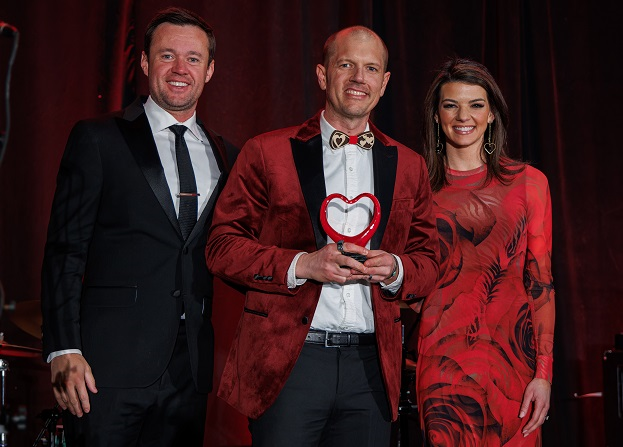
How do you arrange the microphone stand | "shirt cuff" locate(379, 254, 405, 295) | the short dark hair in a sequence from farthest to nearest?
the microphone stand → the short dark hair → "shirt cuff" locate(379, 254, 405, 295)

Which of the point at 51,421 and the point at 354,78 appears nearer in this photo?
the point at 354,78

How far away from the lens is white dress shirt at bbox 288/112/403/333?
2.19 meters

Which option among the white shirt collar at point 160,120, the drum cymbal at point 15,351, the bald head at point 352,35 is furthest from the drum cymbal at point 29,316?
the bald head at point 352,35

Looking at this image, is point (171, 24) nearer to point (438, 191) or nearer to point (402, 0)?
point (438, 191)

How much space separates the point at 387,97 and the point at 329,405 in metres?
2.26

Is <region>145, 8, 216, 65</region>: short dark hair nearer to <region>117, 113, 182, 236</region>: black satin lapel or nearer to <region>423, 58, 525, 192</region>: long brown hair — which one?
<region>117, 113, 182, 236</region>: black satin lapel

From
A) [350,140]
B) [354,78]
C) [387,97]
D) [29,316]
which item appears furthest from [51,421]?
[387,97]

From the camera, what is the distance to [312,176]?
224 centimetres

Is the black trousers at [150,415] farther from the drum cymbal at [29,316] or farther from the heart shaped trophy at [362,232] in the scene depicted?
the drum cymbal at [29,316]

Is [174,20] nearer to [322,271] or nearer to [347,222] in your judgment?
[347,222]

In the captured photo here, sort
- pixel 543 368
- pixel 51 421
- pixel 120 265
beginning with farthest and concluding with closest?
pixel 51 421 < pixel 543 368 < pixel 120 265

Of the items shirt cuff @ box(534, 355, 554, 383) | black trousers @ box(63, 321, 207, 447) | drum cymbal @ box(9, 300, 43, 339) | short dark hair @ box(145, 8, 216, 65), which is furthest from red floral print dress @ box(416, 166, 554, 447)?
drum cymbal @ box(9, 300, 43, 339)

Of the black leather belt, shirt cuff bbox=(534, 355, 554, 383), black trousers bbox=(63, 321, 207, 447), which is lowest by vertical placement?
black trousers bbox=(63, 321, 207, 447)

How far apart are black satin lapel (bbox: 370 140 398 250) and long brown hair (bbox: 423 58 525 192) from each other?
0.35 metres
